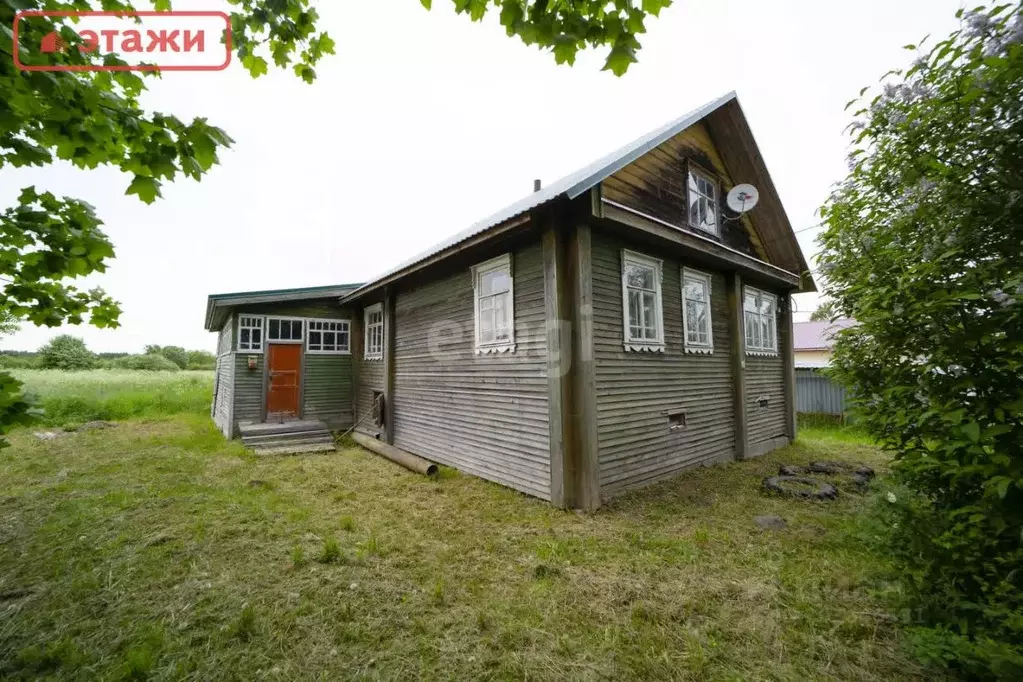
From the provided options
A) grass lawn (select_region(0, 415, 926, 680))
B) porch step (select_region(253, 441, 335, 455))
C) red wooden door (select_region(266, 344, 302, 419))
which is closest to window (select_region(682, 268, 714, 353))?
grass lawn (select_region(0, 415, 926, 680))

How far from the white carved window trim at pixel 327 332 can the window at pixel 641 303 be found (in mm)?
9148

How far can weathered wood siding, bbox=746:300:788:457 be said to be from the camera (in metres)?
9.61

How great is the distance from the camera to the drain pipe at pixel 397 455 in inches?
304

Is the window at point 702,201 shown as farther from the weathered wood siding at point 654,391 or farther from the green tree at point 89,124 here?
the green tree at point 89,124

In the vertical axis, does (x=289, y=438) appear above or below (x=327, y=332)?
below

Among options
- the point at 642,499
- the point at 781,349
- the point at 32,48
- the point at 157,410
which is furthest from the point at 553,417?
the point at 157,410

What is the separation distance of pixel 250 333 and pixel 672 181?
11076 millimetres

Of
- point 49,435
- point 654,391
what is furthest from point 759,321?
point 49,435

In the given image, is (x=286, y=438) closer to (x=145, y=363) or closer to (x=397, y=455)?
(x=397, y=455)

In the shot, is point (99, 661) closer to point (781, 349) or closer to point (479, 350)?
point (479, 350)

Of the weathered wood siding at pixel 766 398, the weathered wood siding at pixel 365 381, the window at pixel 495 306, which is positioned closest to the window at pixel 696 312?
the weathered wood siding at pixel 766 398

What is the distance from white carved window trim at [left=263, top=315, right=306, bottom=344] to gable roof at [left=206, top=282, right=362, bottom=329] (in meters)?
0.70

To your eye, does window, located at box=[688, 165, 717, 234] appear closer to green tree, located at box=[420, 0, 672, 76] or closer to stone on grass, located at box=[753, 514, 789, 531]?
stone on grass, located at box=[753, 514, 789, 531]

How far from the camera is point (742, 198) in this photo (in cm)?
853
